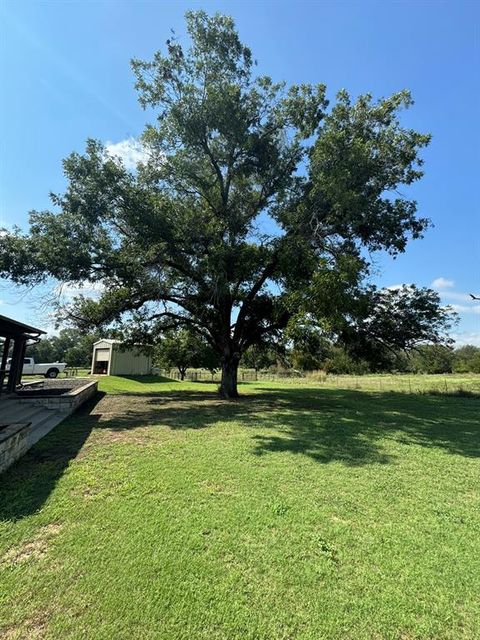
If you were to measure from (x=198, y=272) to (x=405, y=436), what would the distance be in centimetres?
857

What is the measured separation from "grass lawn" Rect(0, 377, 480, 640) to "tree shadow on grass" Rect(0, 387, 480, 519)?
6 cm

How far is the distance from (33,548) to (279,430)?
5444mm

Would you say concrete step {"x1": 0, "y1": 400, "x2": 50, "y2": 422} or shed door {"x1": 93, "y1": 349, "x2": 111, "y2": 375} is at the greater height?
shed door {"x1": 93, "y1": 349, "x2": 111, "y2": 375}

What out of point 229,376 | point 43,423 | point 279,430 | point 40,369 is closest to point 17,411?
point 43,423

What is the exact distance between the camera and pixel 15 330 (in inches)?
466

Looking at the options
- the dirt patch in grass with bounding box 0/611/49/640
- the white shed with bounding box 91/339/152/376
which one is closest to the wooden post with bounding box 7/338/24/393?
the dirt patch in grass with bounding box 0/611/49/640

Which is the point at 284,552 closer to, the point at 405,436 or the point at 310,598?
the point at 310,598

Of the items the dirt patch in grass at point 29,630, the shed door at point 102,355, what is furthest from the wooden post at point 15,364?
the shed door at point 102,355

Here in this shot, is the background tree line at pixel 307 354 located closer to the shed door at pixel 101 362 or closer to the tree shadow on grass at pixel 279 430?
the tree shadow on grass at pixel 279 430

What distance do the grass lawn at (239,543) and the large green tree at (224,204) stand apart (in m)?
4.99

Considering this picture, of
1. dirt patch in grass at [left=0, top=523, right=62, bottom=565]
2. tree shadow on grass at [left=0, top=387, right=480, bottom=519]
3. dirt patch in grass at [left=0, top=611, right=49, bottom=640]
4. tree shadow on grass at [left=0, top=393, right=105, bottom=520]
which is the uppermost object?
tree shadow on grass at [left=0, top=387, right=480, bottom=519]

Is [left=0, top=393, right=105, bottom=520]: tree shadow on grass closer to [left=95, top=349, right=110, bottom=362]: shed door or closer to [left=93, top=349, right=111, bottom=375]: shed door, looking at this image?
[left=95, top=349, right=110, bottom=362]: shed door

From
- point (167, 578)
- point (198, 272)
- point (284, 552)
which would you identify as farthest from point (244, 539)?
point (198, 272)

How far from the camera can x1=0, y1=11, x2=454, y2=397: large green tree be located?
1121cm
